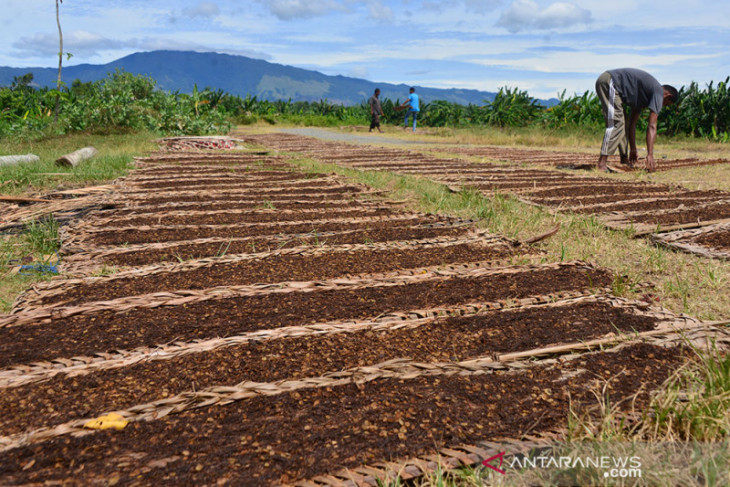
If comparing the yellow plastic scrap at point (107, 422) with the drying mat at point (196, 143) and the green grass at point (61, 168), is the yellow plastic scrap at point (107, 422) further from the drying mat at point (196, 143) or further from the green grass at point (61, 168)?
the drying mat at point (196, 143)

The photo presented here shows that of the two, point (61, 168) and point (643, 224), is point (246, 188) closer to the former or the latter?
point (61, 168)

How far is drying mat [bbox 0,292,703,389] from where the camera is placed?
1.84m

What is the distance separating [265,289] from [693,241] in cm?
267

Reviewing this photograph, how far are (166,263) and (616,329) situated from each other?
221 centimetres

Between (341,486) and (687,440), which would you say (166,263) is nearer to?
(341,486)

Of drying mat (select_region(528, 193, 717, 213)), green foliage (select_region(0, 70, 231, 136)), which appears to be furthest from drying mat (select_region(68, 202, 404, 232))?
green foliage (select_region(0, 70, 231, 136))

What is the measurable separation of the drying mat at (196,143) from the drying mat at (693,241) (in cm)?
847

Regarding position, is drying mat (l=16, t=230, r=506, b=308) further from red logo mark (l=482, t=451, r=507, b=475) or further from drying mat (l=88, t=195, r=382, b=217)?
red logo mark (l=482, t=451, r=507, b=475)

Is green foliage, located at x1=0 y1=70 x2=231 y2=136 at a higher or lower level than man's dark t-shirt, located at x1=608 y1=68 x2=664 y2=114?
lower

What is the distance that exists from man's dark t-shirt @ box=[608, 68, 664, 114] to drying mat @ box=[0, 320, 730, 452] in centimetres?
535

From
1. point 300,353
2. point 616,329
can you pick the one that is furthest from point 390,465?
point 616,329

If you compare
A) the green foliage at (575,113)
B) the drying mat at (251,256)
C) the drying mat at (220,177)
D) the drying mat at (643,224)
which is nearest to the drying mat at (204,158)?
the drying mat at (220,177)

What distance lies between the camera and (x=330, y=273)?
2.82 m

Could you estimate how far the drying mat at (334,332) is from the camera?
1.84 metres
